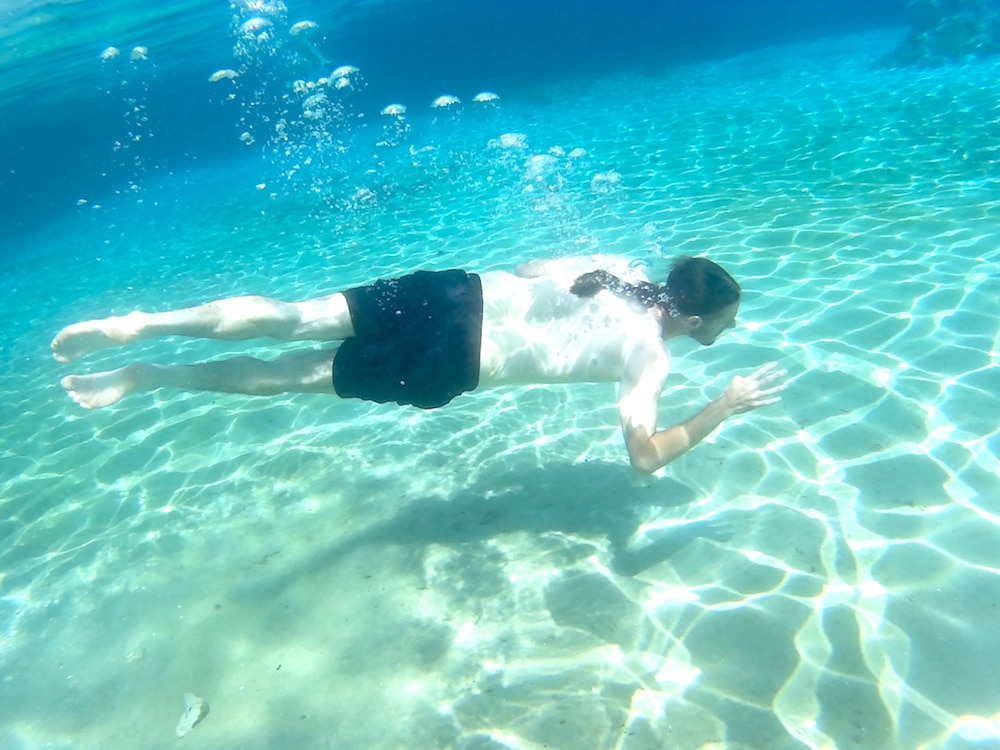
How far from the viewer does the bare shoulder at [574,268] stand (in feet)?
16.1

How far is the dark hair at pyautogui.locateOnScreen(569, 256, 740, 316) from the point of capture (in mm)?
4242

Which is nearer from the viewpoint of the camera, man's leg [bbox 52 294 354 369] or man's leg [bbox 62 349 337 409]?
man's leg [bbox 52 294 354 369]

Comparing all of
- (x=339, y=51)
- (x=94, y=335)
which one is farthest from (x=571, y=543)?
(x=339, y=51)

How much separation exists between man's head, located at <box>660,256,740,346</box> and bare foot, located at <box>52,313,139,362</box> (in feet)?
12.7

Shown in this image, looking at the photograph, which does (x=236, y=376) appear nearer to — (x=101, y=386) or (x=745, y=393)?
(x=101, y=386)

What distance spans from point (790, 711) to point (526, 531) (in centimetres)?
211

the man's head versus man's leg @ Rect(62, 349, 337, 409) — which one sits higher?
the man's head

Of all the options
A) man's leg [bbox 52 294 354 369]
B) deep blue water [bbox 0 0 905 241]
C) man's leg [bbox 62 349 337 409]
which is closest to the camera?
man's leg [bbox 52 294 354 369]

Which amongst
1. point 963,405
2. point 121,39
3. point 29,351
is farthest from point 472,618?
point 121,39

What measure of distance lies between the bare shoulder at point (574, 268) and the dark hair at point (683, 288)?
192mm

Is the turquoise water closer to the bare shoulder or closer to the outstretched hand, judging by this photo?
the outstretched hand

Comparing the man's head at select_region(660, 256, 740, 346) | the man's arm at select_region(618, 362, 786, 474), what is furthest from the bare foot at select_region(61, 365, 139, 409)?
the man's head at select_region(660, 256, 740, 346)

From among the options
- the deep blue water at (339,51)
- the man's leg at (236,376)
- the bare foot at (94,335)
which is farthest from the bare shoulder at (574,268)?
the deep blue water at (339,51)

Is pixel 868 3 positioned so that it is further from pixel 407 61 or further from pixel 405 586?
pixel 405 586
